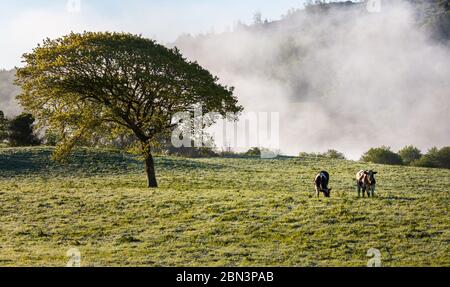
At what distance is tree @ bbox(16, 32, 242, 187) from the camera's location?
3866 cm

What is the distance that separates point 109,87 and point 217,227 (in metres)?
19.1

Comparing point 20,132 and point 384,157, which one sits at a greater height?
point 20,132

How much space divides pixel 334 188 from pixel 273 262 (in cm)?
2280

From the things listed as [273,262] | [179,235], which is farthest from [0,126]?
[273,262]

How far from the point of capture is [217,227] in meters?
24.2

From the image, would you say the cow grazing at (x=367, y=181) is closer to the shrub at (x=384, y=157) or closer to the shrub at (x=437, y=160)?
the shrub at (x=384, y=157)

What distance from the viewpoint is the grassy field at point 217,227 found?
19328 mm

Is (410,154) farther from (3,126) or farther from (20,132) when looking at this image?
(3,126)

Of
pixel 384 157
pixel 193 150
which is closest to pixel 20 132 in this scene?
pixel 193 150

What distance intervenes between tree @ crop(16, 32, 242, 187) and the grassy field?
5.19 metres

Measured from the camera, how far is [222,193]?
34.0 meters

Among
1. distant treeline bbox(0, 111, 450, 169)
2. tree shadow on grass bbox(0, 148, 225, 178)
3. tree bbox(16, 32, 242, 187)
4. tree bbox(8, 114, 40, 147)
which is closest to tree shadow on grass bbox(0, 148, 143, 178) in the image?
tree shadow on grass bbox(0, 148, 225, 178)
